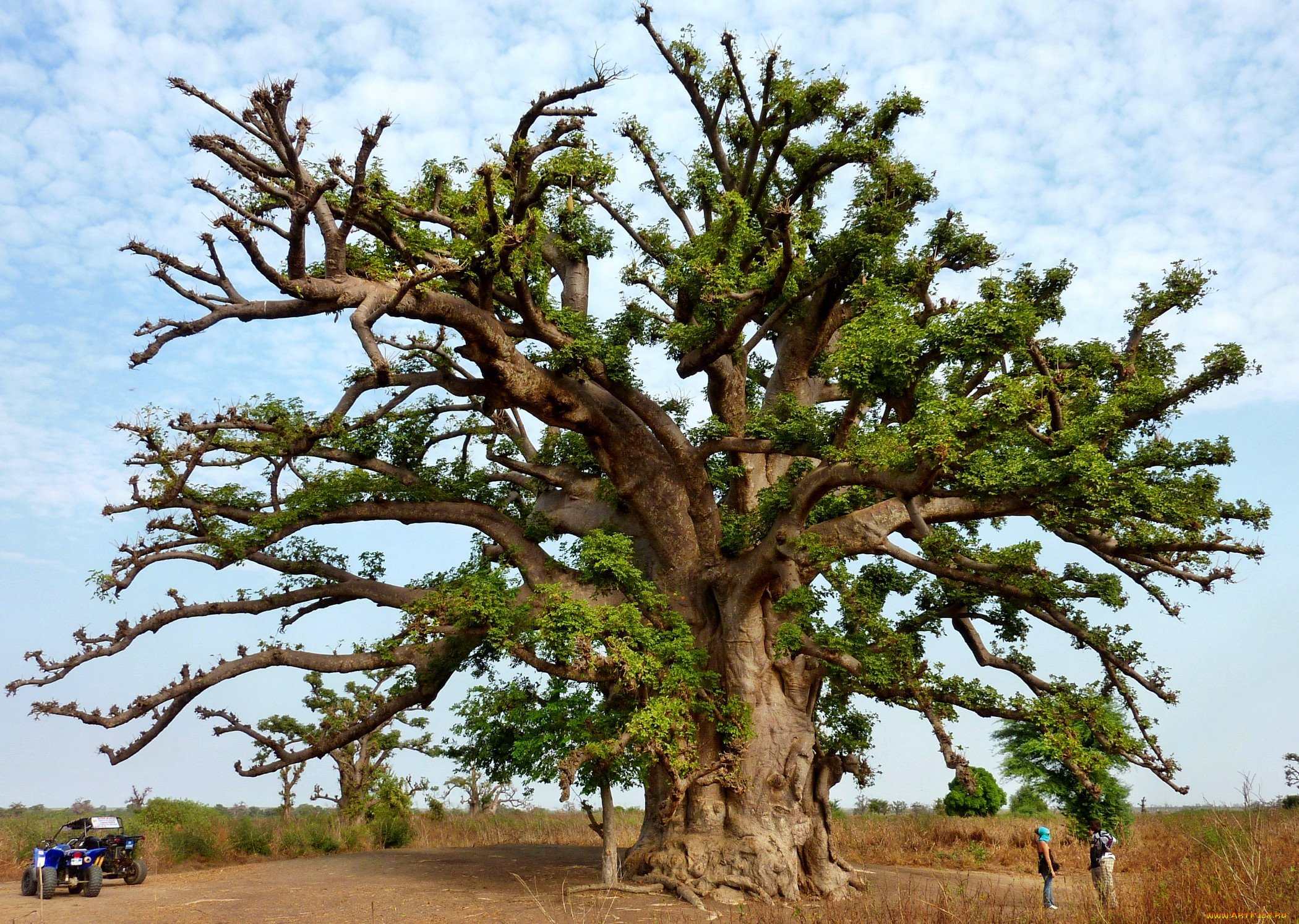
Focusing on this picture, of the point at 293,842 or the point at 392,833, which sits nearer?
the point at 293,842

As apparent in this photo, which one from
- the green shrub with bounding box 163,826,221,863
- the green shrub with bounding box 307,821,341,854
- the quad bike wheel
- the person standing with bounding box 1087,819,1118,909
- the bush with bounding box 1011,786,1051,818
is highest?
the person standing with bounding box 1087,819,1118,909

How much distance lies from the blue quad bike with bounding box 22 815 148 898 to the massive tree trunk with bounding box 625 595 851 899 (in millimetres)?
7737

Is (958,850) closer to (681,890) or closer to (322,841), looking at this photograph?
(681,890)

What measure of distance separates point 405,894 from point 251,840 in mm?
8622

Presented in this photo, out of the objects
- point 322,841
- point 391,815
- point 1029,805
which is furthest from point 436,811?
point 1029,805

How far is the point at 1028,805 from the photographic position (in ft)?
96.4

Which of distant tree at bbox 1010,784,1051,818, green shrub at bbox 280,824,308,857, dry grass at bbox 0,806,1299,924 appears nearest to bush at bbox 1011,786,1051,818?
distant tree at bbox 1010,784,1051,818

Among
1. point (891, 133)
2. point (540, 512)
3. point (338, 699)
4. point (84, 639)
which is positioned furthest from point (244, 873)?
point (891, 133)

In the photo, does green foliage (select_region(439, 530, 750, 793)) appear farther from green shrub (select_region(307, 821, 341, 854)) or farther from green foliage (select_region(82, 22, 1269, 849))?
green shrub (select_region(307, 821, 341, 854))

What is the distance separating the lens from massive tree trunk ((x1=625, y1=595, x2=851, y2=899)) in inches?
513

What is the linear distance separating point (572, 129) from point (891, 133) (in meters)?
7.05

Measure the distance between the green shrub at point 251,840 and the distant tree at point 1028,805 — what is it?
1930cm

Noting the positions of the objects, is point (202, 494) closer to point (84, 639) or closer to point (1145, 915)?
point (84, 639)

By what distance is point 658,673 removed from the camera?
1261cm
